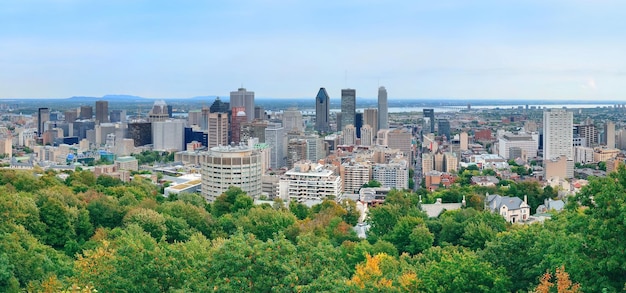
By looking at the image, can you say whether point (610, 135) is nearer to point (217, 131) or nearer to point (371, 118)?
point (371, 118)

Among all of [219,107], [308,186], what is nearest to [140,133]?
[219,107]

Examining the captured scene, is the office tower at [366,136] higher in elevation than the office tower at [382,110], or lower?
lower

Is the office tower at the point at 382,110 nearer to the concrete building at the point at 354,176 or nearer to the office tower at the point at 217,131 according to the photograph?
the office tower at the point at 217,131

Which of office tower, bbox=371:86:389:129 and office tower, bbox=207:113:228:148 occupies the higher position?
office tower, bbox=371:86:389:129

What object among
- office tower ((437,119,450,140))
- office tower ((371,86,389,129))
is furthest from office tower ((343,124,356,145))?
office tower ((371,86,389,129))

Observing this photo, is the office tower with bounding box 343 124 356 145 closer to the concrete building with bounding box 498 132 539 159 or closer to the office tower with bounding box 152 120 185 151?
the concrete building with bounding box 498 132 539 159

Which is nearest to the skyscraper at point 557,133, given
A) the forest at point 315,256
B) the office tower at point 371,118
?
the office tower at point 371,118

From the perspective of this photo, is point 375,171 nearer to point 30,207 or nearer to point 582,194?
point 30,207
